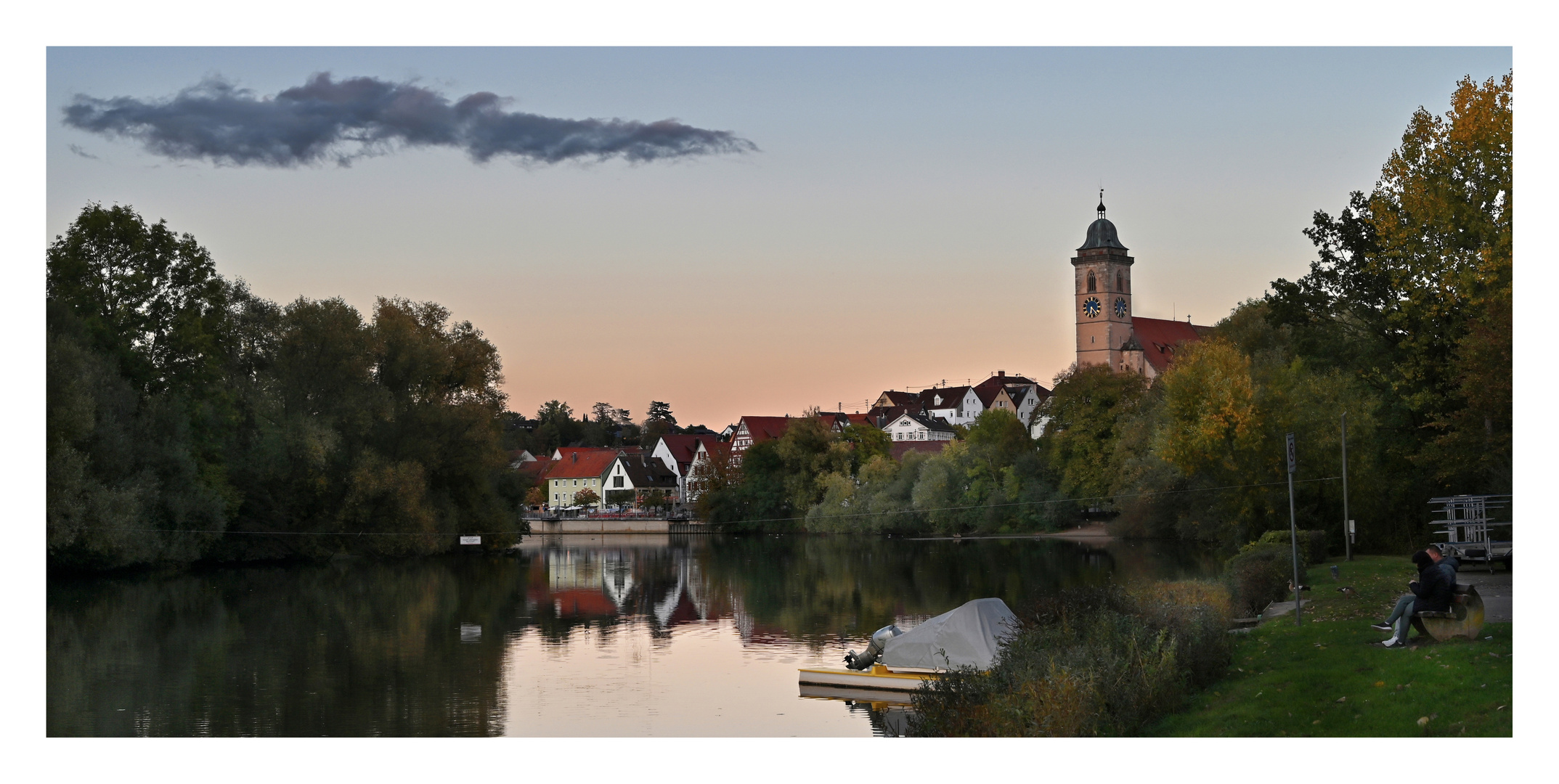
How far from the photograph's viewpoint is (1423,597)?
1709 cm

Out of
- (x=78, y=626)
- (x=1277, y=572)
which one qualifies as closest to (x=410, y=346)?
(x=78, y=626)

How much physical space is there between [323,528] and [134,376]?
10.7 m

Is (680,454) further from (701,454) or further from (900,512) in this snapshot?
(900,512)

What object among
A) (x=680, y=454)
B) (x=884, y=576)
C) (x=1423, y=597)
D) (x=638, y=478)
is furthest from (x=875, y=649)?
(x=680, y=454)

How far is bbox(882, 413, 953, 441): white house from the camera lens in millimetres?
142000

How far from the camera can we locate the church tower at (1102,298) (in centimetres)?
13488

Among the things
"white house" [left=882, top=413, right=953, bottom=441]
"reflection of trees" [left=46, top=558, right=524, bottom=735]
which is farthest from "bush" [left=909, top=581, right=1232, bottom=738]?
"white house" [left=882, top=413, right=953, bottom=441]

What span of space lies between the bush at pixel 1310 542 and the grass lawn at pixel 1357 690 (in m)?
19.7

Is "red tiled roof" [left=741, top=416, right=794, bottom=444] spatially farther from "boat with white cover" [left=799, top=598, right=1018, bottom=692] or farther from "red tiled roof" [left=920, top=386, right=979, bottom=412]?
"boat with white cover" [left=799, top=598, right=1018, bottom=692]

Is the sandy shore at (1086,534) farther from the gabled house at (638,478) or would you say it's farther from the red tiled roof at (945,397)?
the red tiled roof at (945,397)

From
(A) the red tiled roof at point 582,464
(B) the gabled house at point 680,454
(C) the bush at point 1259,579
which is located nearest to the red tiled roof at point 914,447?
(B) the gabled house at point 680,454

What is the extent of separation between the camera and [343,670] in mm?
27141

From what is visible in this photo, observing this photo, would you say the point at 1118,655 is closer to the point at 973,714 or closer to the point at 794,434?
the point at 973,714

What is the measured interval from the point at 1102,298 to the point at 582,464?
5309 centimetres
